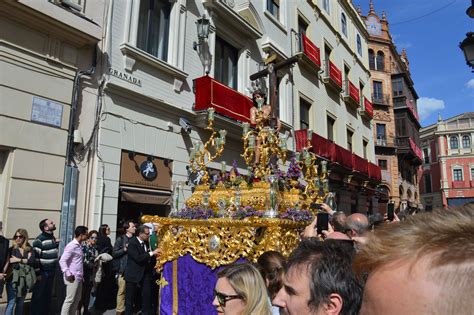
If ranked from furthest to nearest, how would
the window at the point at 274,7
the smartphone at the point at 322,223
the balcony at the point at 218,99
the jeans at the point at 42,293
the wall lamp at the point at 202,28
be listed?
the window at the point at 274,7, the wall lamp at the point at 202,28, the balcony at the point at 218,99, the jeans at the point at 42,293, the smartphone at the point at 322,223

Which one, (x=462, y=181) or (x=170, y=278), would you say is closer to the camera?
(x=170, y=278)

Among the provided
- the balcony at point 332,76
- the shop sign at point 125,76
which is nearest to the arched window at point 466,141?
the balcony at point 332,76

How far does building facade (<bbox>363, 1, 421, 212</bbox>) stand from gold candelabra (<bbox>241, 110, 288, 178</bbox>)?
26.7 m

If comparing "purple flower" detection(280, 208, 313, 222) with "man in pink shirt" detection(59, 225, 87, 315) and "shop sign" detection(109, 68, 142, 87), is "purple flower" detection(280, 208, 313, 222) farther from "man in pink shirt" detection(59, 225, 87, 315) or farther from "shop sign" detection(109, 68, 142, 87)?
"shop sign" detection(109, 68, 142, 87)

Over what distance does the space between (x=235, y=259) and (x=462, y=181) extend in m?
56.7

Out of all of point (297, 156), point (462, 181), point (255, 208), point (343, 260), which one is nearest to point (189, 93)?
point (297, 156)

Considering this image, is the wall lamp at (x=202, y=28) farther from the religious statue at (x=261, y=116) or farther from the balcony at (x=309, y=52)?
the balcony at (x=309, y=52)

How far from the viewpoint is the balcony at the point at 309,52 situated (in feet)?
56.1

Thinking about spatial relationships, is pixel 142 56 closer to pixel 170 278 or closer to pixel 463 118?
pixel 170 278

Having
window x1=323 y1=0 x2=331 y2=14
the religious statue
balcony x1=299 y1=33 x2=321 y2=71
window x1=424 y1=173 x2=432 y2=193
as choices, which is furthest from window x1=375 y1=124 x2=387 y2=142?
window x1=424 y1=173 x2=432 y2=193

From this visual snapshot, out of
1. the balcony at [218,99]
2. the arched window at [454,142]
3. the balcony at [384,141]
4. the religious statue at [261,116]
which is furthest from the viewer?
the arched window at [454,142]

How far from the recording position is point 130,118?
9.11 meters

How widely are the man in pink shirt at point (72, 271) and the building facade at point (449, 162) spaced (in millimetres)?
52967

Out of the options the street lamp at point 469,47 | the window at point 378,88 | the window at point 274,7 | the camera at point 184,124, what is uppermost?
the window at point 378,88
